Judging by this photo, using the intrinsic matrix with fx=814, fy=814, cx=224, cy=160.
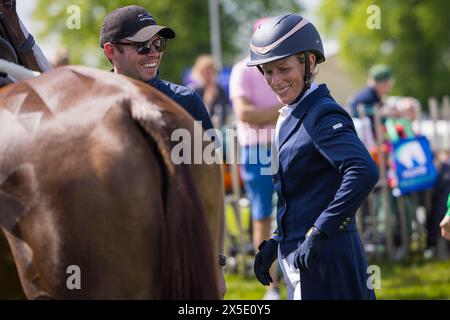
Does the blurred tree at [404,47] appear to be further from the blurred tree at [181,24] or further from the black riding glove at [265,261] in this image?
the black riding glove at [265,261]

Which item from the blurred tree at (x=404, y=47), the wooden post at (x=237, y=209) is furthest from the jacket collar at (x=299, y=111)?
the blurred tree at (x=404, y=47)

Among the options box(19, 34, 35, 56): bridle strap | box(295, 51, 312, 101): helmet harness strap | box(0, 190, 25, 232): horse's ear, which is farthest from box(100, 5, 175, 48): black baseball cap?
box(0, 190, 25, 232): horse's ear

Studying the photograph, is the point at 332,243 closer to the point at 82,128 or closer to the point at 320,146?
the point at 320,146

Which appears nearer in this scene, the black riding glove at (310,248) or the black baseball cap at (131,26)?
the black riding glove at (310,248)

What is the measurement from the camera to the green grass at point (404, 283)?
7371 millimetres

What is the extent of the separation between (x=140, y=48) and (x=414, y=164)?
19.8ft

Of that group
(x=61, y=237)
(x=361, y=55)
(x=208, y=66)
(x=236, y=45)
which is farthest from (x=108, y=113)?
(x=236, y=45)

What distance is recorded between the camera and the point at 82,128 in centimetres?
269

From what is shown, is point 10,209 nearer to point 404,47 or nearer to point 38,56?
point 38,56

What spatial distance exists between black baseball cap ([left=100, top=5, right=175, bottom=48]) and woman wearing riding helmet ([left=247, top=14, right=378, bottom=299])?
505 mm

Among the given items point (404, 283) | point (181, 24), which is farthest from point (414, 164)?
point (181, 24)

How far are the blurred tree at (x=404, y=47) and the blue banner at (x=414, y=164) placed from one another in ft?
80.5

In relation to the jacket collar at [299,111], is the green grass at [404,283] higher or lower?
lower

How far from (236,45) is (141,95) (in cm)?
3634
